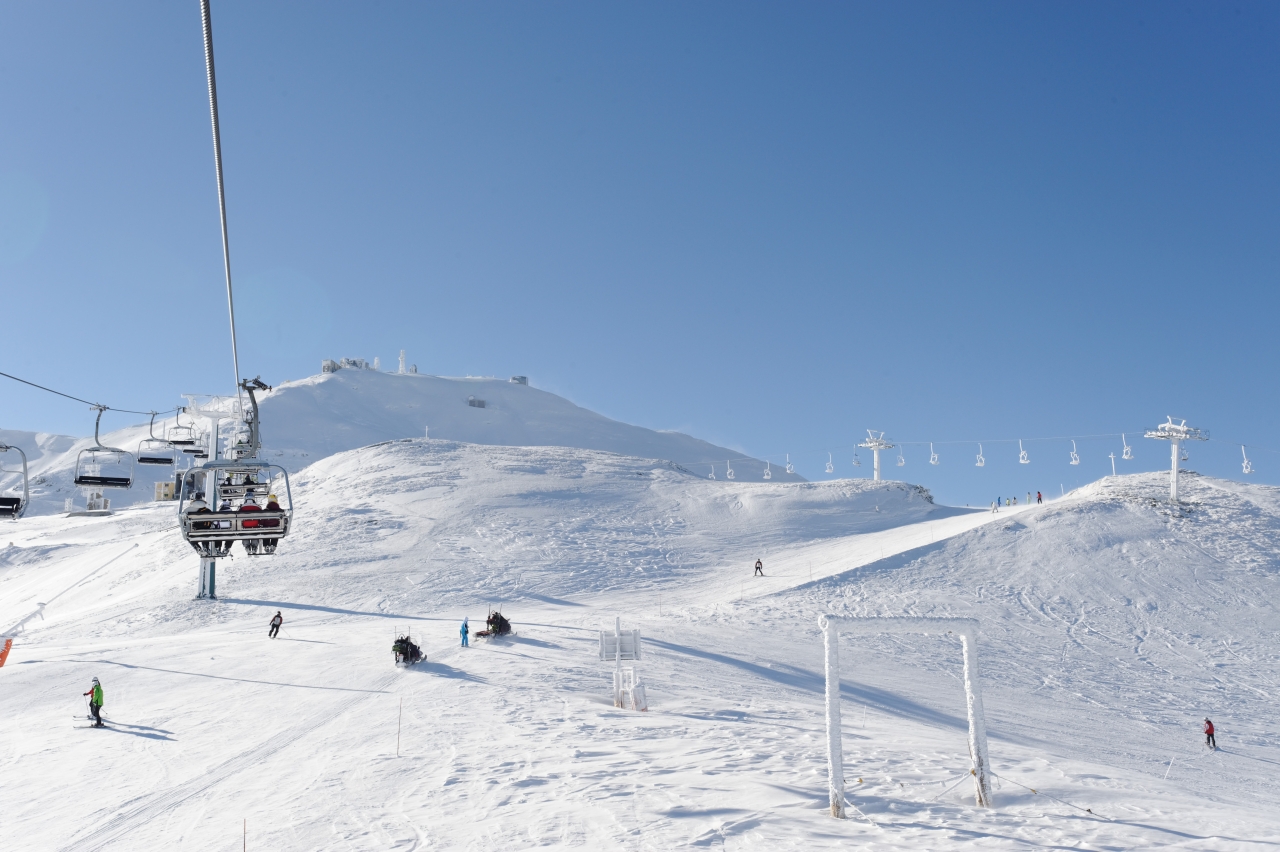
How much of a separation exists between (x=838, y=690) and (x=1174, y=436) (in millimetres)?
60174

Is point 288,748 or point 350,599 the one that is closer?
point 288,748

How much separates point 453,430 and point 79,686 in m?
117

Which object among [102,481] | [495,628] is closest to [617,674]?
[495,628]

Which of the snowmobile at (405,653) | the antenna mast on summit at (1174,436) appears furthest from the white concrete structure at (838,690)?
the antenna mast on summit at (1174,436)

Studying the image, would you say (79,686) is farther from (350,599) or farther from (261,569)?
(261,569)

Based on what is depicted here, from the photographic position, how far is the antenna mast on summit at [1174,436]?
6050 cm

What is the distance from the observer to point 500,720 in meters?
19.8

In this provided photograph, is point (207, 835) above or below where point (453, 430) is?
below

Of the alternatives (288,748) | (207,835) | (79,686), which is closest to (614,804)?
(207,835)

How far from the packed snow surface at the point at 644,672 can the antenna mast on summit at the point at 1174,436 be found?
2.35 m

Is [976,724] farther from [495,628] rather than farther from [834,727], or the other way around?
[495,628]

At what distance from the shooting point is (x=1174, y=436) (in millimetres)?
60750

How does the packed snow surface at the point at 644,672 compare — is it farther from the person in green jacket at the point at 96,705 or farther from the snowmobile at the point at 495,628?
the snowmobile at the point at 495,628

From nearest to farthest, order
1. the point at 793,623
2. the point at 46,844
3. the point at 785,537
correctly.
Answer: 1. the point at 46,844
2. the point at 793,623
3. the point at 785,537
